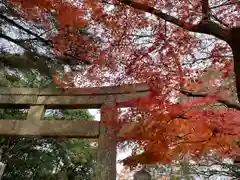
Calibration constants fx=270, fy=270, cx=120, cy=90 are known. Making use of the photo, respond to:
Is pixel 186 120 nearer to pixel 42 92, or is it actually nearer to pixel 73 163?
pixel 42 92

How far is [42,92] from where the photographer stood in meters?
8.17

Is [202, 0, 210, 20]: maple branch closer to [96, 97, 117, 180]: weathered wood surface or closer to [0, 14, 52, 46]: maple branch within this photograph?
[96, 97, 117, 180]: weathered wood surface

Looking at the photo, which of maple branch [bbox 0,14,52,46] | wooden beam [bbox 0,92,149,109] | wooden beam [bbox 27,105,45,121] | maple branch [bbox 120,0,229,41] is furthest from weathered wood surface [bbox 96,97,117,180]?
maple branch [bbox 120,0,229,41]

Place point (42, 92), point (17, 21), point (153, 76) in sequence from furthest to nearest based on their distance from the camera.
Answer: point (42, 92) < point (17, 21) < point (153, 76)

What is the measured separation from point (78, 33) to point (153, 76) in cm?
271

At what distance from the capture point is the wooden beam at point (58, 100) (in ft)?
25.5

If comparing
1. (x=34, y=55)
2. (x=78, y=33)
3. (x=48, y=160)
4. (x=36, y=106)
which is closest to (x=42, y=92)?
(x=36, y=106)

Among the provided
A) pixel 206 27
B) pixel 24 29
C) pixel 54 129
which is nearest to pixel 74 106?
pixel 54 129

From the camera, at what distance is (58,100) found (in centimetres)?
801

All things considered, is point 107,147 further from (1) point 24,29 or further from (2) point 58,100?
(1) point 24,29

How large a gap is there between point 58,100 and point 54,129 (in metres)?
0.88

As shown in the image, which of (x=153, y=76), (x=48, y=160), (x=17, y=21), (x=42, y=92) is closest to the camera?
(x=153, y=76)

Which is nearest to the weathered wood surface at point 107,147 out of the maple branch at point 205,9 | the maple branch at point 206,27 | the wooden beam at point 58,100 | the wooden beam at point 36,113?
the wooden beam at point 58,100

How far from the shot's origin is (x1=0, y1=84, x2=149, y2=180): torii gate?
7.16 m
